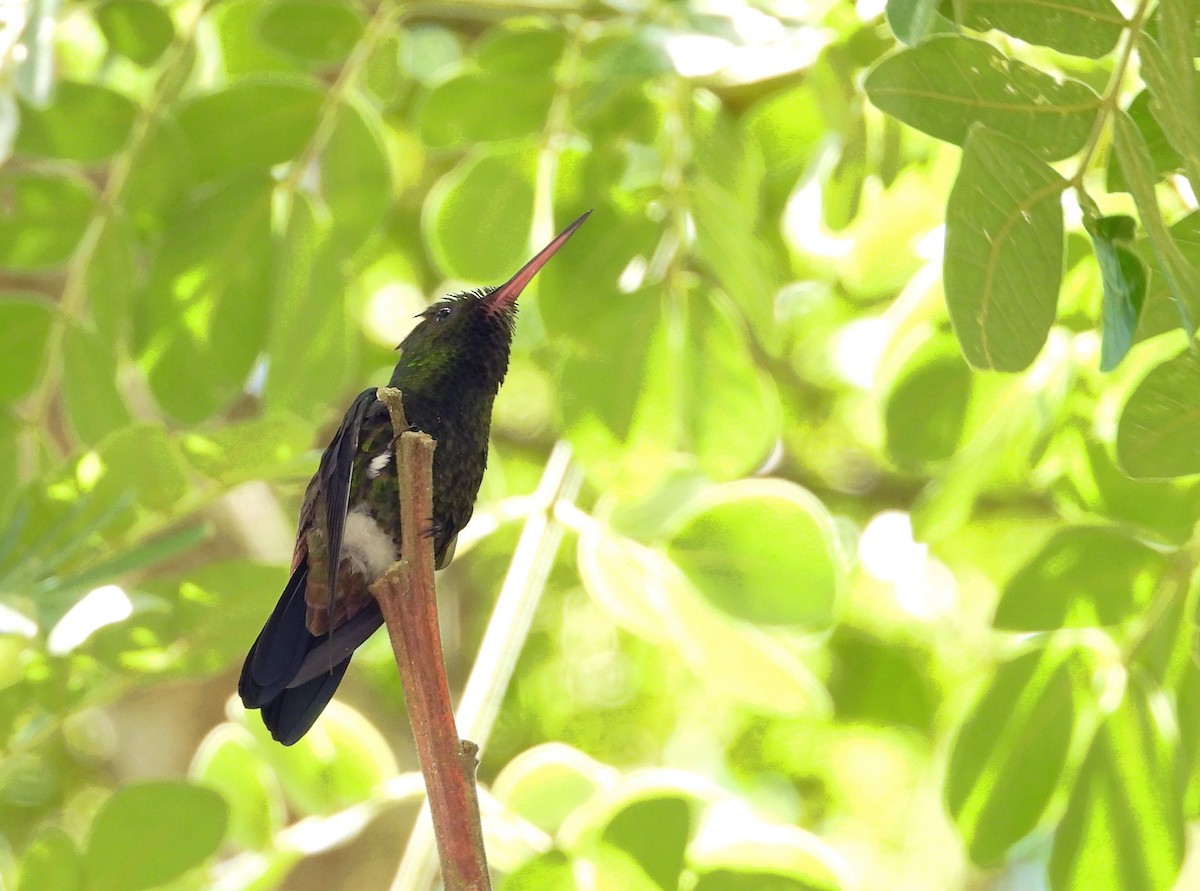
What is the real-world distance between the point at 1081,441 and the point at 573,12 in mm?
1301

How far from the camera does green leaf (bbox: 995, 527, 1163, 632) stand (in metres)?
2.00

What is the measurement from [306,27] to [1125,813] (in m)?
2.03

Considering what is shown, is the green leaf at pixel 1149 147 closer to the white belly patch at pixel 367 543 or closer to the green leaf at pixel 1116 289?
the green leaf at pixel 1116 289

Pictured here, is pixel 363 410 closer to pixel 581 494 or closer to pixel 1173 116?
pixel 1173 116

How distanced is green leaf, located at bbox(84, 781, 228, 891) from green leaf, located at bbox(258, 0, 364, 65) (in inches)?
55.8

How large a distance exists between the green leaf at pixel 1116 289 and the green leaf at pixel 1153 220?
45 millimetres

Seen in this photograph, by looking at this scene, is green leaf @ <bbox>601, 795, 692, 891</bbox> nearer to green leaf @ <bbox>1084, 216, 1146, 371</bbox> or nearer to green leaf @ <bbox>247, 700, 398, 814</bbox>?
green leaf @ <bbox>247, 700, 398, 814</bbox>

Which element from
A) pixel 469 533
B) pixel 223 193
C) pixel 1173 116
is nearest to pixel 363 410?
pixel 469 533

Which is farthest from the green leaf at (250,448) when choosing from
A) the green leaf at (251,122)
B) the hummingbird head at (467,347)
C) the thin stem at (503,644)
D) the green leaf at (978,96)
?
the green leaf at (978,96)

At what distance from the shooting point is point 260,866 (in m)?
2.40

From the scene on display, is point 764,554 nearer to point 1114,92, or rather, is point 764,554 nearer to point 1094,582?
point 1094,582

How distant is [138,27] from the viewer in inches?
103

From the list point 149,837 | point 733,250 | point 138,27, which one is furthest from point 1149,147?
point 138,27

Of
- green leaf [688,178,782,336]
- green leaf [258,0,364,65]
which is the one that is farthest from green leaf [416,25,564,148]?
green leaf [688,178,782,336]
